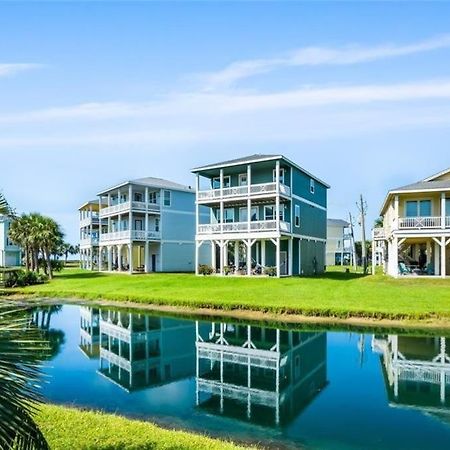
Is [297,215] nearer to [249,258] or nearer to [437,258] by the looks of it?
[249,258]

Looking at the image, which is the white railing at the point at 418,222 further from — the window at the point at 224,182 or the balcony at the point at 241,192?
the window at the point at 224,182

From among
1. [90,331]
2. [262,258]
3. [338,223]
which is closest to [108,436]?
[90,331]

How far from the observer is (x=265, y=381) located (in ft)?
44.5

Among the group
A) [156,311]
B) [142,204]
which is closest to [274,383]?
[156,311]

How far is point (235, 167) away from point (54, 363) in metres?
25.0

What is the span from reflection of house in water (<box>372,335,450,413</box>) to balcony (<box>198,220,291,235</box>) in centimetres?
1820

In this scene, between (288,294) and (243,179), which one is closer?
(288,294)

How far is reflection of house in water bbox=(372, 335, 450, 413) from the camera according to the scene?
38.1 ft

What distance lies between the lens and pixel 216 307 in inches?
976

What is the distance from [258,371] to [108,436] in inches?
304

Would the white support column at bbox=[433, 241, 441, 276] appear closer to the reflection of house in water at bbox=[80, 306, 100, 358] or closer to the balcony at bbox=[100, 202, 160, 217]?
the reflection of house in water at bbox=[80, 306, 100, 358]

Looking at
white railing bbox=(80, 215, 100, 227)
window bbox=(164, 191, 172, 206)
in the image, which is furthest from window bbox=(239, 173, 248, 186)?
white railing bbox=(80, 215, 100, 227)

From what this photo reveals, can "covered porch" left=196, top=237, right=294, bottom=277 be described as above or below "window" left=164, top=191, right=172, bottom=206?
below

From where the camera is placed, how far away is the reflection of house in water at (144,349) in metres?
14.5
